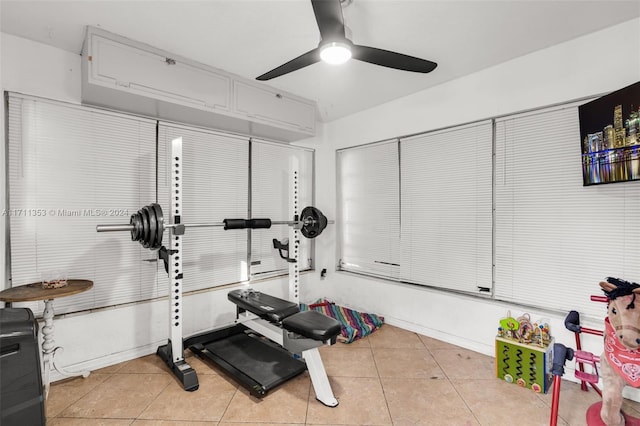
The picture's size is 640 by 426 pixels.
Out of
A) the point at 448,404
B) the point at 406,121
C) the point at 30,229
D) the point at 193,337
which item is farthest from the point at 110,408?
the point at 406,121

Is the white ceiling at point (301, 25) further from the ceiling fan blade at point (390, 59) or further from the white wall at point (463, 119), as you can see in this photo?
the ceiling fan blade at point (390, 59)

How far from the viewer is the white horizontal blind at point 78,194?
7.75ft

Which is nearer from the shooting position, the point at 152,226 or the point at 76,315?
the point at 152,226

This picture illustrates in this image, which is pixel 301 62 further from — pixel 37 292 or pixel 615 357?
pixel 615 357

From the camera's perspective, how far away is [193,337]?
296cm

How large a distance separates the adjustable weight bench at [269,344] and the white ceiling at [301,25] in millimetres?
2169

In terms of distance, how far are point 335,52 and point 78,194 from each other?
239 centimetres

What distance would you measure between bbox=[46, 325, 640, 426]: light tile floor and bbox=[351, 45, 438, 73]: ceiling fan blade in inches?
91.6

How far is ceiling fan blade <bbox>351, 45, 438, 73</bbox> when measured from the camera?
1.90 m

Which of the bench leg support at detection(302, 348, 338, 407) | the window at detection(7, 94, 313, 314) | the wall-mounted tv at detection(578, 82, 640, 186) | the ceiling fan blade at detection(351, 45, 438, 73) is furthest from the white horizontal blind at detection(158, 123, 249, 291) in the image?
the wall-mounted tv at detection(578, 82, 640, 186)

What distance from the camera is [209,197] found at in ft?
11.0

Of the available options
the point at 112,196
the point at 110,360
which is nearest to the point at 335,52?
the point at 112,196

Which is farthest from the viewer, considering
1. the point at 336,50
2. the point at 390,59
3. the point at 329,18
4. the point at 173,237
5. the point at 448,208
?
the point at 448,208

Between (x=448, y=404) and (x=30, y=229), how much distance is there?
3.38 m
